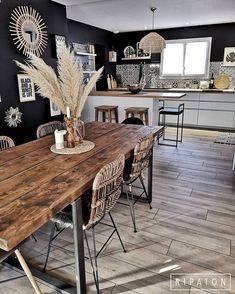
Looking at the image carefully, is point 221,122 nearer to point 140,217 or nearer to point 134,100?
point 134,100

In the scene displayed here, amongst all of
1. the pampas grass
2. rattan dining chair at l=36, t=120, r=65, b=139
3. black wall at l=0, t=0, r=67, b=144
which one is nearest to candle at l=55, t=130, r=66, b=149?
the pampas grass

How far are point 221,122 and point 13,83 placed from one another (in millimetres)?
4594

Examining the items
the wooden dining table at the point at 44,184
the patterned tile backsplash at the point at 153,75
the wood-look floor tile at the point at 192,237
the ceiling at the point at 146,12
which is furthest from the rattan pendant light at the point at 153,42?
the wood-look floor tile at the point at 192,237

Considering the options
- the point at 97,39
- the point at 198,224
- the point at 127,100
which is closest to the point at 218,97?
the point at 127,100

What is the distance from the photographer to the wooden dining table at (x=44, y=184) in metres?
1.05

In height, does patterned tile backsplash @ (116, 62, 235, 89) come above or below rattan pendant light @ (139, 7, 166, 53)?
below

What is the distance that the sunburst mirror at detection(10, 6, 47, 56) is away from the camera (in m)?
3.15

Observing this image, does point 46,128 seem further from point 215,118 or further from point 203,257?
point 215,118

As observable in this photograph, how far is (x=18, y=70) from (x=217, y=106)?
4.41m

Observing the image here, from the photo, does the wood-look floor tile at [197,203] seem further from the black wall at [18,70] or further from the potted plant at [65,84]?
the black wall at [18,70]

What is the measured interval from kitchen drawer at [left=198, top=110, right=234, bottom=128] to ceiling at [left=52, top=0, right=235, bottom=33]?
2.02 m

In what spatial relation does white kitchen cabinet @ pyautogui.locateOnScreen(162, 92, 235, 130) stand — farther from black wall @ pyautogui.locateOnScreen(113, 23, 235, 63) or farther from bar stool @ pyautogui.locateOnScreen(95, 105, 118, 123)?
bar stool @ pyautogui.locateOnScreen(95, 105, 118, 123)

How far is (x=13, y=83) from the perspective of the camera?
10.6ft

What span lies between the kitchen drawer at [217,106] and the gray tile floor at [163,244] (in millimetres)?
2926
